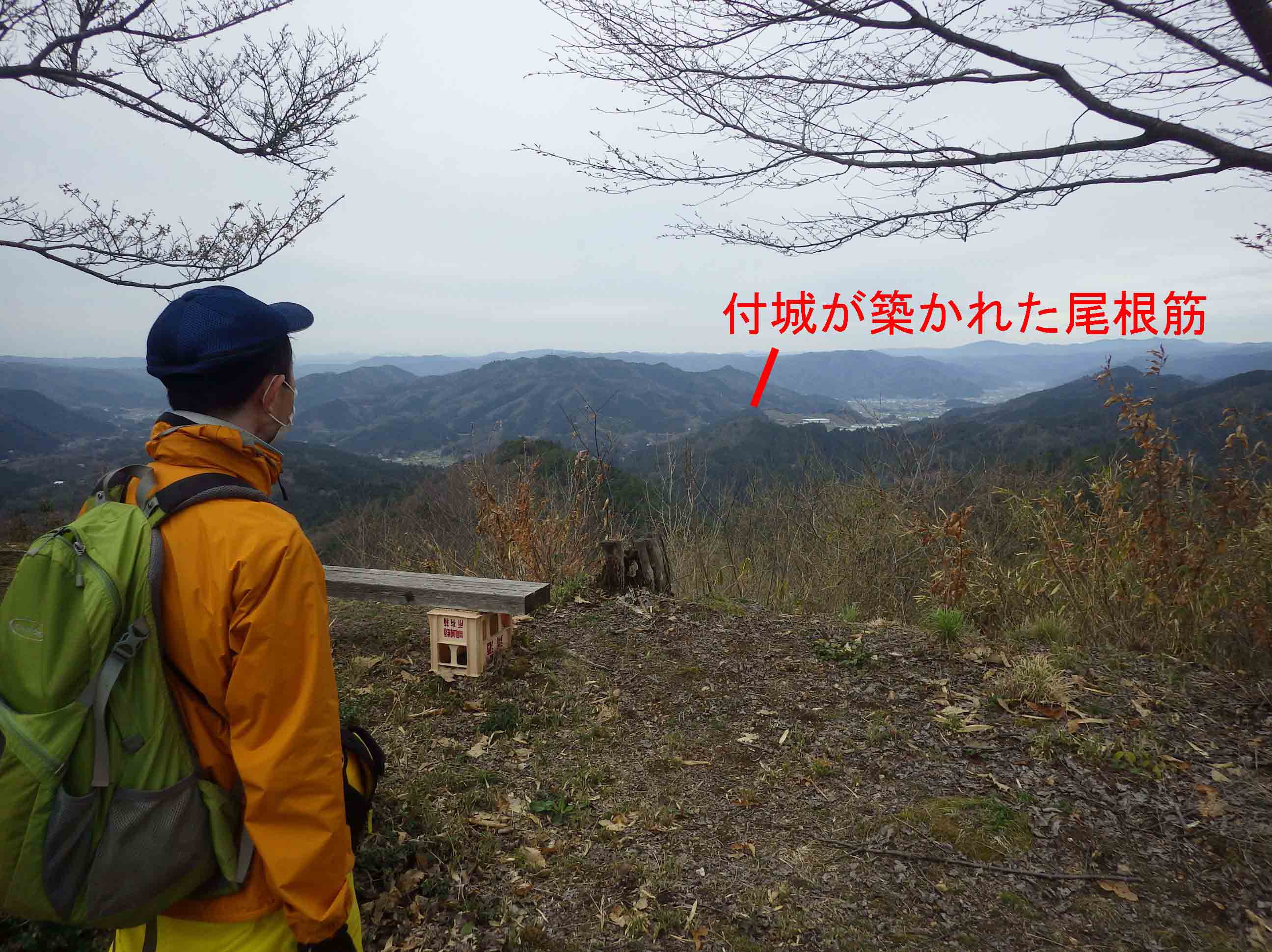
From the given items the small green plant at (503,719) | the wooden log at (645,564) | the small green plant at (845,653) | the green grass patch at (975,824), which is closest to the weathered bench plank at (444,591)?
the small green plant at (503,719)

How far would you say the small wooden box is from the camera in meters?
4.01

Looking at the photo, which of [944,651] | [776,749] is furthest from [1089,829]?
[944,651]

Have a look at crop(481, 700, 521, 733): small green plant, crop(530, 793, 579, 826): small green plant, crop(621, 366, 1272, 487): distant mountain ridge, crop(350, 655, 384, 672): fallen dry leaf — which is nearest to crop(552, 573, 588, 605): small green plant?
crop(350, 655, 384, 672): fallen dry leaf

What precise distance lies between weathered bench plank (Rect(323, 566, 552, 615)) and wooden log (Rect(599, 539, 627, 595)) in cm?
103

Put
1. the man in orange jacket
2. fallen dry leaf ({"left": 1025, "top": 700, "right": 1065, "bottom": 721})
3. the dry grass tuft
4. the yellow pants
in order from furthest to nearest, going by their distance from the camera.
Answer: the dry grass tuft, fallen dry leaf ({"left": 1025, "top": 700, "right": 1065, "bottom": 721}), the yellow pants, the man in orange jacket

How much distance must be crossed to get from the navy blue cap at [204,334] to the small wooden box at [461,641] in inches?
107

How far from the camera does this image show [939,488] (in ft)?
24.5

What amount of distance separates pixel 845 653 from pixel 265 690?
3.55 meters

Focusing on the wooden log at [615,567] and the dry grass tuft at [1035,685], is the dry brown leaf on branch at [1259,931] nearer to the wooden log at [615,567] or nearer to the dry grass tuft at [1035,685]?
the dry grass tuft at [1035,685]

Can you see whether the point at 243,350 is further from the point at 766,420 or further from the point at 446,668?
the point at 766,420

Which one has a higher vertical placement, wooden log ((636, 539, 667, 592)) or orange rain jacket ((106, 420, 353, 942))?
orange rain jacket ((106, 420, 353, 942))

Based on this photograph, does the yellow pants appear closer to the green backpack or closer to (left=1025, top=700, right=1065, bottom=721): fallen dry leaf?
the green backpack

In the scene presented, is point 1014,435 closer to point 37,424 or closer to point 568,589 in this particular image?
point 568,589

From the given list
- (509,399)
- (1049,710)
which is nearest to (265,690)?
(1049,710)
